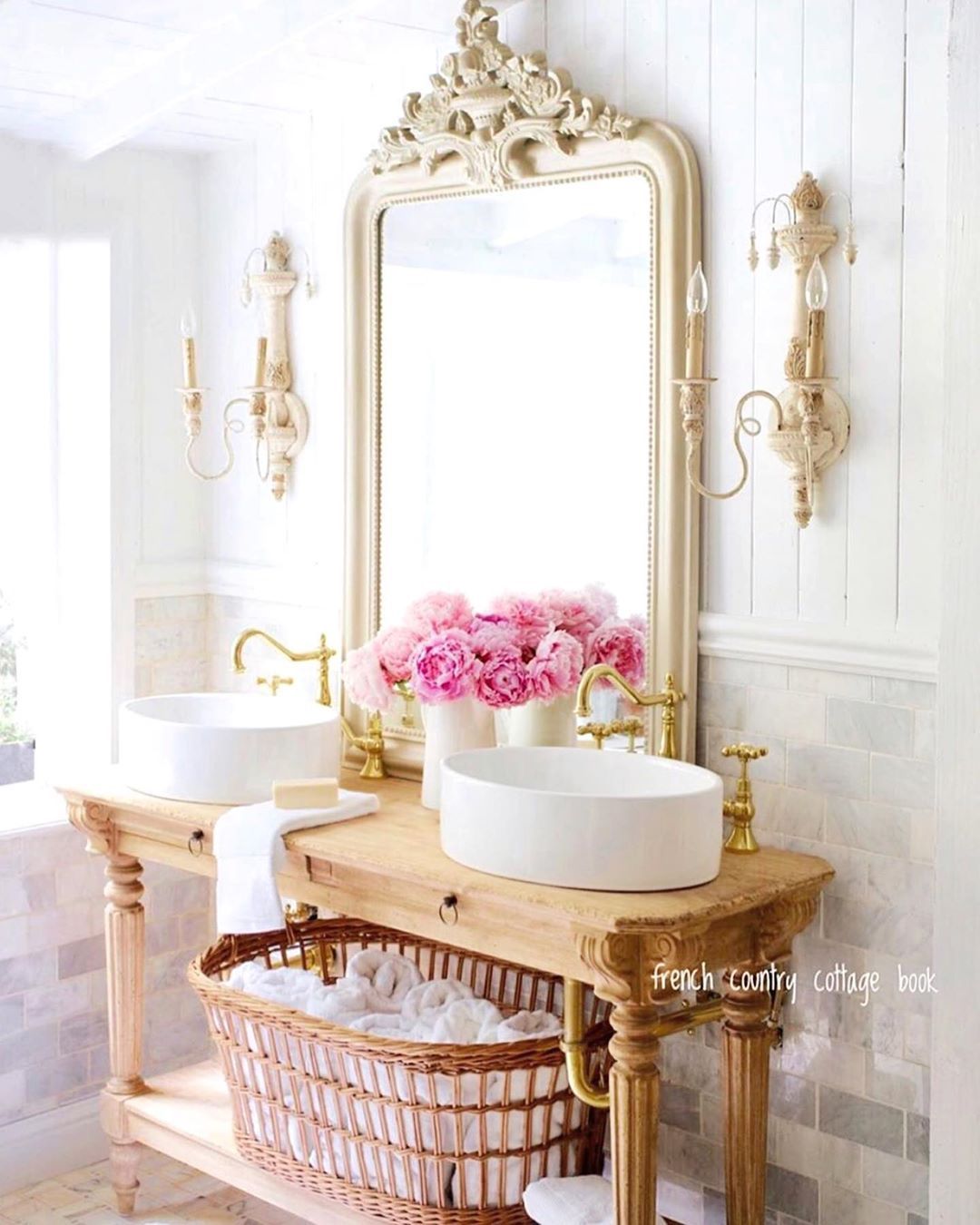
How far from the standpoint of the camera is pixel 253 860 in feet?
8.29

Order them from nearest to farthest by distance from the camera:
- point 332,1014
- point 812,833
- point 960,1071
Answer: point 960,1071 < point 812,833 < point 332,1014

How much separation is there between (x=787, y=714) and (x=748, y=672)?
0.10m

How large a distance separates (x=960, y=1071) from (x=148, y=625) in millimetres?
2572

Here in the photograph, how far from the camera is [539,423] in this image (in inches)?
108

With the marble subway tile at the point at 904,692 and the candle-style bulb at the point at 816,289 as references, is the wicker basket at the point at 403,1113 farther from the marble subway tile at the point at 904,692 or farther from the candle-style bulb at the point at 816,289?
the candle-style bulb at the point at 816,289

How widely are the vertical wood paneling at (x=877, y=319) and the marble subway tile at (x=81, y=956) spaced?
1.98m

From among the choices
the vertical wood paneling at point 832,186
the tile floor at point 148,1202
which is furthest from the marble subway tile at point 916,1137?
the tile floor at point 148,1202

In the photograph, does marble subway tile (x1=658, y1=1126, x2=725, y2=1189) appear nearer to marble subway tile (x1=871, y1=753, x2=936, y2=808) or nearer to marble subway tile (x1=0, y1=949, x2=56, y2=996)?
marble subway tile (x1=871, y1=753, x2=936, y2=808)

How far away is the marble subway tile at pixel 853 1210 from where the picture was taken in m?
2.38

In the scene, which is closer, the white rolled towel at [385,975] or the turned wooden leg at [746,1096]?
the turned wooden leg at [746,1096]

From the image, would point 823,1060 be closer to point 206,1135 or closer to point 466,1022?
point 466,1022

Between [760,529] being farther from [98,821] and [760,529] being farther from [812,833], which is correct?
[98,821]

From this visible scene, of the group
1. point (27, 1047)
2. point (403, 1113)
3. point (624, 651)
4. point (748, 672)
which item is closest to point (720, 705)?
point (748, 672)

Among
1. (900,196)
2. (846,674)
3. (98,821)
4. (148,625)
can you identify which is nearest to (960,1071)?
(846,674)
